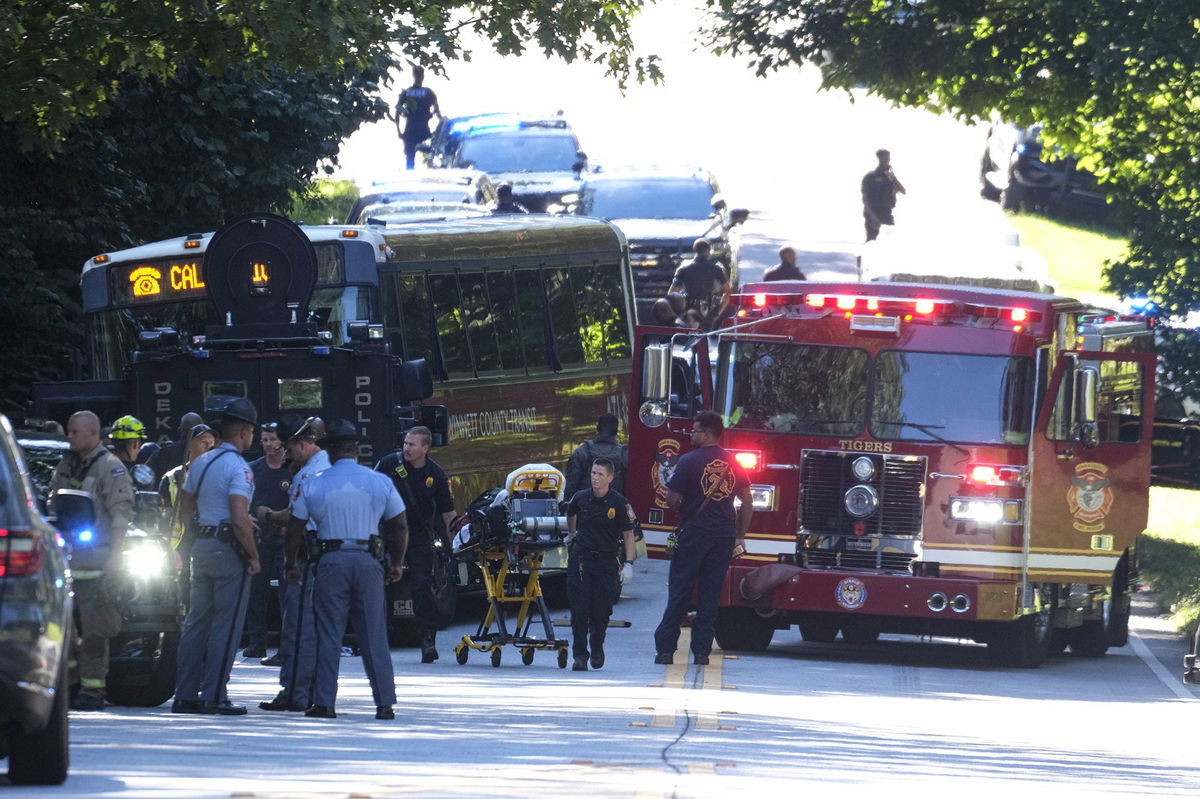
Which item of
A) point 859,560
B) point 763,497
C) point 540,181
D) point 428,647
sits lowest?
point 428,647

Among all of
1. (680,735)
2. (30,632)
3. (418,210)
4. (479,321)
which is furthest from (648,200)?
(30,632)

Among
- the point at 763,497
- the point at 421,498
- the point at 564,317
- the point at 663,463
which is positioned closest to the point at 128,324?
the point at 421,498

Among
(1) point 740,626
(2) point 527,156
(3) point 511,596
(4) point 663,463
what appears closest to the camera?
(3) point 511,596

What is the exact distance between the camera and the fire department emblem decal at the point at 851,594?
17969 millimetres

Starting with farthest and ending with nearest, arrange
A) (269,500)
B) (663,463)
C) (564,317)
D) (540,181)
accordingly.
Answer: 1. (540,181)
2. (564,317)
3. (663,463)
4. (269,500)

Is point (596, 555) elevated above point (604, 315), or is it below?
below

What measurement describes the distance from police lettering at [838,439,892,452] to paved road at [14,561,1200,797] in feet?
5.47

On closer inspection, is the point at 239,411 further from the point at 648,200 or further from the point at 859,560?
the point at 648,200

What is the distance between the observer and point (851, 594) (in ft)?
59.1

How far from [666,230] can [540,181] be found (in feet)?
17.4

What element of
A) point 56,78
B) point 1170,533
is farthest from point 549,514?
point 1170,533

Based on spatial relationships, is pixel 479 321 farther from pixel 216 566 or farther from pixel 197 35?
pixel 216 566

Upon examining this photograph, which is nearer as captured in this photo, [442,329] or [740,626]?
[740,626]

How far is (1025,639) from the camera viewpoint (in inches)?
738
